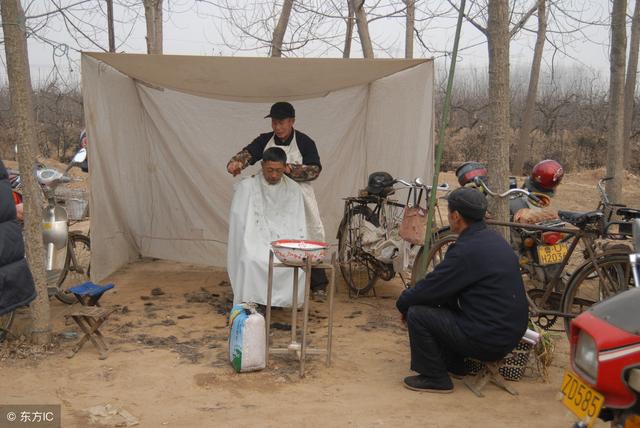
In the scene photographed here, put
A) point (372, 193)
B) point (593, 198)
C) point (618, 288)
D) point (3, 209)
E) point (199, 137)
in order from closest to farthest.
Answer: point (3, 209) → point (618, 288) → point (372, 193) → point (199, 137) → point (593, 198)

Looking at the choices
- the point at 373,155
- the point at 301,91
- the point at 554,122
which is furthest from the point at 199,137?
the point at 554,122

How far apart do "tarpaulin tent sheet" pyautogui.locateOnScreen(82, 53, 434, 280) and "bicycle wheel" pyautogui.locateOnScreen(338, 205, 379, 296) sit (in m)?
0.66

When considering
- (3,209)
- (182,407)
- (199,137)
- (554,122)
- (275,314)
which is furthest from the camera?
(554,122)

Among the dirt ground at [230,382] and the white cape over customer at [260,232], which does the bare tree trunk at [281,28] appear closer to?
the white cape over customer at [260,232]

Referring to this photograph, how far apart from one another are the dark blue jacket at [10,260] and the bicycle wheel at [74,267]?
2.36 metres

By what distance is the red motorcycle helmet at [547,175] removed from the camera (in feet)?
21.1

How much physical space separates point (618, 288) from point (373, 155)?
3204 millimetres

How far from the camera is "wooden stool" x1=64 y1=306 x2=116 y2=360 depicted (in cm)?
477

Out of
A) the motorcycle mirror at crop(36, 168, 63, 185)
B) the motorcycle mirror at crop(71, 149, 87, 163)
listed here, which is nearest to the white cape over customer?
the motorcycle mirror at crop(36, 168, 63, 185)

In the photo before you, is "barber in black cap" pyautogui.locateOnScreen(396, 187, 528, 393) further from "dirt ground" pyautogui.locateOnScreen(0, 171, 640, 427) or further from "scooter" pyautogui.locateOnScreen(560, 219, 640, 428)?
"scooter" pyautogui.locateOnScreen(560, 219, 640, 428)

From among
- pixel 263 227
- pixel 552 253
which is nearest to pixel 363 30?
pixel 263 227

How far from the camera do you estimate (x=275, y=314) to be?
19.8 ft

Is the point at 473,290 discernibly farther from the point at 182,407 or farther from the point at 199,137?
the point at 199,137

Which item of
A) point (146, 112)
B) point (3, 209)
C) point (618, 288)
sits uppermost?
point (146, 112)
